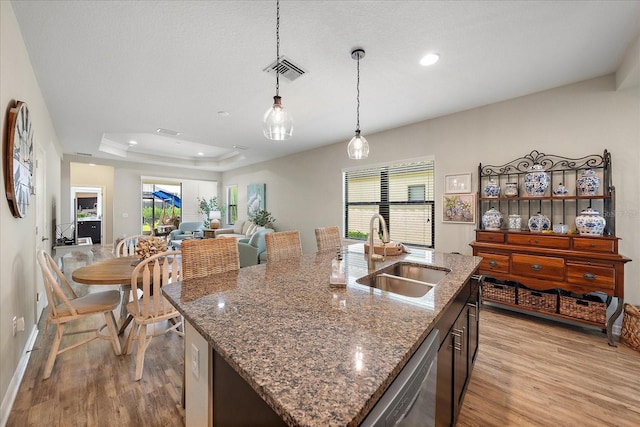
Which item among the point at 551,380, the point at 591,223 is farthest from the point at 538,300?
the point at 551,380

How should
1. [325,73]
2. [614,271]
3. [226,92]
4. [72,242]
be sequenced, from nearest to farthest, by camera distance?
[614,271] < [325,73] < [226,92] < [72,242]

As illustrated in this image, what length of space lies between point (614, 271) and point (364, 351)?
9.72 ft

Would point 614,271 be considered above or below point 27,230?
below

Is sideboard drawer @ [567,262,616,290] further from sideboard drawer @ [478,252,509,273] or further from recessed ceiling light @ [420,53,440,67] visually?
recessed ceiling light @ [420,53,440,67]

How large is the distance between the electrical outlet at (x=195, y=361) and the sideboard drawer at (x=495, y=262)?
2.97 meters

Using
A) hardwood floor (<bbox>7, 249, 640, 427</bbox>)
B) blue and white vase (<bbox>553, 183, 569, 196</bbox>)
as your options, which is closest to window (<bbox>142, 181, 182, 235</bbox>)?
hardwood floor (<bbox>7, 249, 640, 427</bbox>)

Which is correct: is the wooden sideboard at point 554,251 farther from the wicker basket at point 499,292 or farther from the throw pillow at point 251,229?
the throw pillow at point 251,229

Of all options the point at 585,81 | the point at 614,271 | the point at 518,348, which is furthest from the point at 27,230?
the point at 585,81

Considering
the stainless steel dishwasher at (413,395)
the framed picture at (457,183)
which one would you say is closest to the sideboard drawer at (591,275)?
the framed picture at (457,183)

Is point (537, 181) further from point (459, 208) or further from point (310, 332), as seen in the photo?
point (310, 332)

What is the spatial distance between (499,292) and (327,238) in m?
2.07

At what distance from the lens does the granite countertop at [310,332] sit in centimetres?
60

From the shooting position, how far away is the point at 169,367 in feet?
7.09

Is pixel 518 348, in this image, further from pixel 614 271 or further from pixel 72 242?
pixel 72 242
